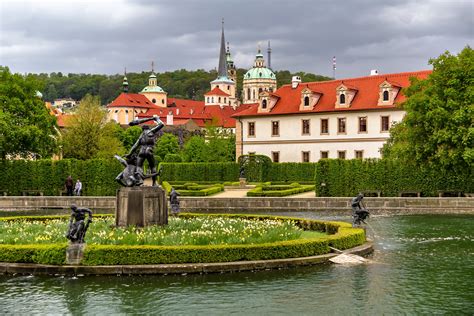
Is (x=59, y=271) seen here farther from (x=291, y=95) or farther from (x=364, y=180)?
(x=291, y=95)

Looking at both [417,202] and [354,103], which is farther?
[354,103]

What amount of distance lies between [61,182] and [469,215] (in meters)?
28.8

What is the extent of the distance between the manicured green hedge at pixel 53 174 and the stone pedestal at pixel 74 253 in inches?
1175

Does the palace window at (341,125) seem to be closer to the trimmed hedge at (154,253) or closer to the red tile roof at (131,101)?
the trimmed hedge at (154,253)

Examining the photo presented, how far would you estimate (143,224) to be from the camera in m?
20.2

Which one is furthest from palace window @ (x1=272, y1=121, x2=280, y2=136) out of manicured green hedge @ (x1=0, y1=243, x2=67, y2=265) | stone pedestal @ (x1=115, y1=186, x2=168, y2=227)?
manicured green hedge @ (x1=0, y1=243, x2=67, y2=265)

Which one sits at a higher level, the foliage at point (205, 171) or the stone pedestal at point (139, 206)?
the foliage at point (205, 171)

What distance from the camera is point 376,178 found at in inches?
1610

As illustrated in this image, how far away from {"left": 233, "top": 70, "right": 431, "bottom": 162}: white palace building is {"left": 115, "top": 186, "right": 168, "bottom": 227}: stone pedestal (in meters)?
39.4

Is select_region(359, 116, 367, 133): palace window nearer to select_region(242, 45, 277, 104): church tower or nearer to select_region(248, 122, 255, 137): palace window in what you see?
select_region(248, 122, 255, 137): palace window

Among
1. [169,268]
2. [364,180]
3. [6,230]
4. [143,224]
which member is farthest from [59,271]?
[364,180]

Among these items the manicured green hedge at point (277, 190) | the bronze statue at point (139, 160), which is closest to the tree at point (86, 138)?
the manicured green hedge at point (277, 190)

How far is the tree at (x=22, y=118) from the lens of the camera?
4812 cm

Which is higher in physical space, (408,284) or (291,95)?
(291,95)
